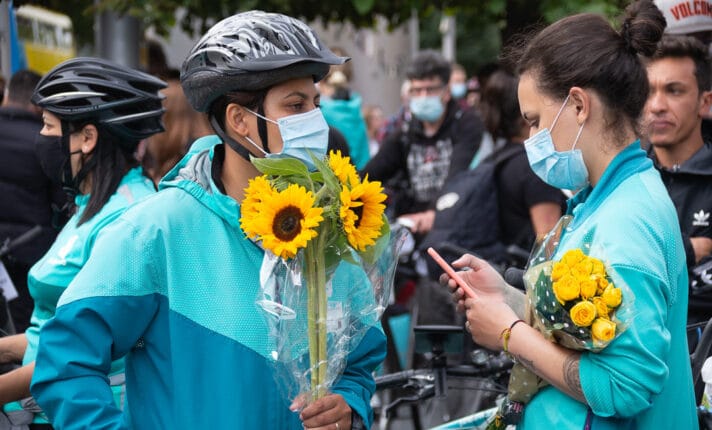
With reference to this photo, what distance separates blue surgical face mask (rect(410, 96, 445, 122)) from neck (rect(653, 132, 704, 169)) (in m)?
3.93

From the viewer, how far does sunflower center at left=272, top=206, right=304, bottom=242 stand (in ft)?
9.11

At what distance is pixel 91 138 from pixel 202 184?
144 cm

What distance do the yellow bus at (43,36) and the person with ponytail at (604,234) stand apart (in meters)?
7.11

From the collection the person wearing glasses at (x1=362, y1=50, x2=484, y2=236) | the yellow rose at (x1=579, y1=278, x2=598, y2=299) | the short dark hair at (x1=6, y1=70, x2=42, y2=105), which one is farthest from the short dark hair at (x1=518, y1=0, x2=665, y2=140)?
the person wearing glasses at (x1=362, y1=50, x2=484, y2=236)

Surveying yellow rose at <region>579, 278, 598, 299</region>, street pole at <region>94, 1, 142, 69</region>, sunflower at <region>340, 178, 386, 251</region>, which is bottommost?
yellow rose at <region>579, 278, 598, 299</region>

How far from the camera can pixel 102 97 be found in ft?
14.0

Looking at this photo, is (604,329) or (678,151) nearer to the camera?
(604,329)

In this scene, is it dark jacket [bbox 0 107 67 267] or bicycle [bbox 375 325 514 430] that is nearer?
bicycle [bbox 375 325 514 430]

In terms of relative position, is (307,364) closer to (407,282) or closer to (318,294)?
(318,294)

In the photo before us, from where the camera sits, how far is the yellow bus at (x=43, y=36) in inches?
374

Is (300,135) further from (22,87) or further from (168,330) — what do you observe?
(22,87)

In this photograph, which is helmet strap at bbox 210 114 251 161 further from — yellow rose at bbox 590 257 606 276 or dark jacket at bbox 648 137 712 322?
dark jacket at bbox 648 137 712 322

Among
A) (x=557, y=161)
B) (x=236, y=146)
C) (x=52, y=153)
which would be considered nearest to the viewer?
(x=557, y=161)

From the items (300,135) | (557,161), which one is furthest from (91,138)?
(557,161)
